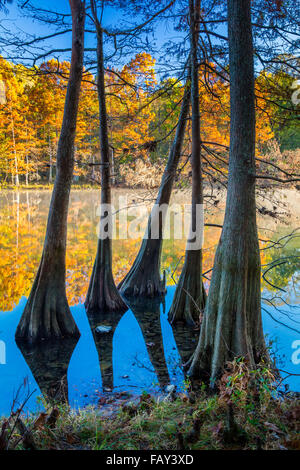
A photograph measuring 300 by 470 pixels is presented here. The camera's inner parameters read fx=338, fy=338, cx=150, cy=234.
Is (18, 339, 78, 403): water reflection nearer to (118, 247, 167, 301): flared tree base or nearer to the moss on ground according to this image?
the moss on ground

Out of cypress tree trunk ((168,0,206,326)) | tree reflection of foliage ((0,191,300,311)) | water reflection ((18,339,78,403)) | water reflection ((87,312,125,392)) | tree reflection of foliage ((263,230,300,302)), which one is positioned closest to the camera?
water reflection ((18,339,78,403))

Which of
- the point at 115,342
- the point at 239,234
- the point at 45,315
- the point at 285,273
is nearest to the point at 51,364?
the point at 45,315

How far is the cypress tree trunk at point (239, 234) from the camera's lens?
439 cm

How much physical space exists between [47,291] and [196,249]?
11.0 feet

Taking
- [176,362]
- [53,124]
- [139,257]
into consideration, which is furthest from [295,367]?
[53,124]

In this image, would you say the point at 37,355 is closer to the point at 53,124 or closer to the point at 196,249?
the point at 196,249

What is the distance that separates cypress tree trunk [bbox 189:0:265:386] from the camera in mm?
4391

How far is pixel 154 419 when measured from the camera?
3113 mm

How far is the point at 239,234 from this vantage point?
4473 mm

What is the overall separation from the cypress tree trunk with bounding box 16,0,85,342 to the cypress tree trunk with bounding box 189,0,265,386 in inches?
134

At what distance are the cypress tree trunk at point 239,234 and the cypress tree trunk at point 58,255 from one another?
11.2 ft

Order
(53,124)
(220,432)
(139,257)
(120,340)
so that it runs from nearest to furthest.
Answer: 1. (220,432)
2. (120,340)
3. (139,257)
4. (53,124)

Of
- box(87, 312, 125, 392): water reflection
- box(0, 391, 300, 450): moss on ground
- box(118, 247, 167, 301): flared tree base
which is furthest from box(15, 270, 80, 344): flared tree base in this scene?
box(0, 391, 300, 450): moss on ground

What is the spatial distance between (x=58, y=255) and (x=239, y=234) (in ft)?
12.5
